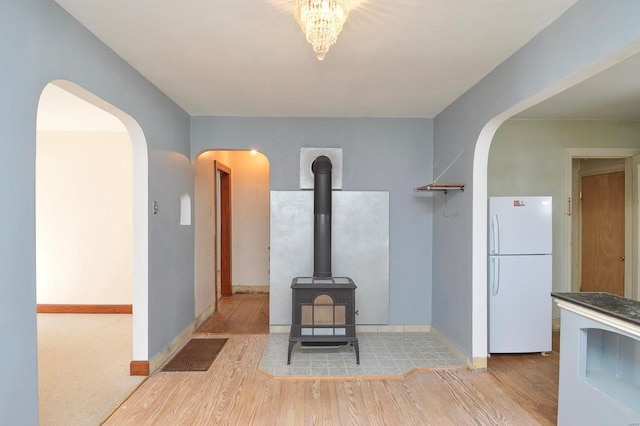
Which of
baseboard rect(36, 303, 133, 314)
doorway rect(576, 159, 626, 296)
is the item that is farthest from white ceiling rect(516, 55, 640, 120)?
baseboard rect(36, 303, 133, 314)

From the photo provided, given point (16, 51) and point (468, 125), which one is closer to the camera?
point (16, 51)

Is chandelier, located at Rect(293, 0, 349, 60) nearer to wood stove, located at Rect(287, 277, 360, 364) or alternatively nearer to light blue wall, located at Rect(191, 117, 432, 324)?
wood stove, located at Rect(287, 277, 360, 364)

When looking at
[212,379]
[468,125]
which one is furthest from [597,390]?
[212,379]

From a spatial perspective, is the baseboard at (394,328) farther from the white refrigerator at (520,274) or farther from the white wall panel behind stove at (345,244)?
the white refrigerator at (520,274)

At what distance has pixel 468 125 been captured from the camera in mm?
3047

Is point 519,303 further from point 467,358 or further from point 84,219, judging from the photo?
point 84,219

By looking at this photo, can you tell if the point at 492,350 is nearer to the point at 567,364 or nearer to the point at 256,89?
Result: the point at 567,364

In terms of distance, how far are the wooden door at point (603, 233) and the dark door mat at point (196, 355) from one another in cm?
481

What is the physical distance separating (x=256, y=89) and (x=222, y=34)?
3.01 feet

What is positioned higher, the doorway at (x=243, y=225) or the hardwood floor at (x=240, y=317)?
the doorway at (x=243, y=225)

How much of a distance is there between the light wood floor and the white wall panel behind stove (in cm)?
106

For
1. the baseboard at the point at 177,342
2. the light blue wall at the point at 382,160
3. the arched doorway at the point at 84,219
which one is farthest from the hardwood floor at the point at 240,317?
the light blue wall at the point at 382,160

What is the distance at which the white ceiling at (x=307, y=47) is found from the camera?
186cm

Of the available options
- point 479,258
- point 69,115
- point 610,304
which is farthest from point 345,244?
point 69,115
